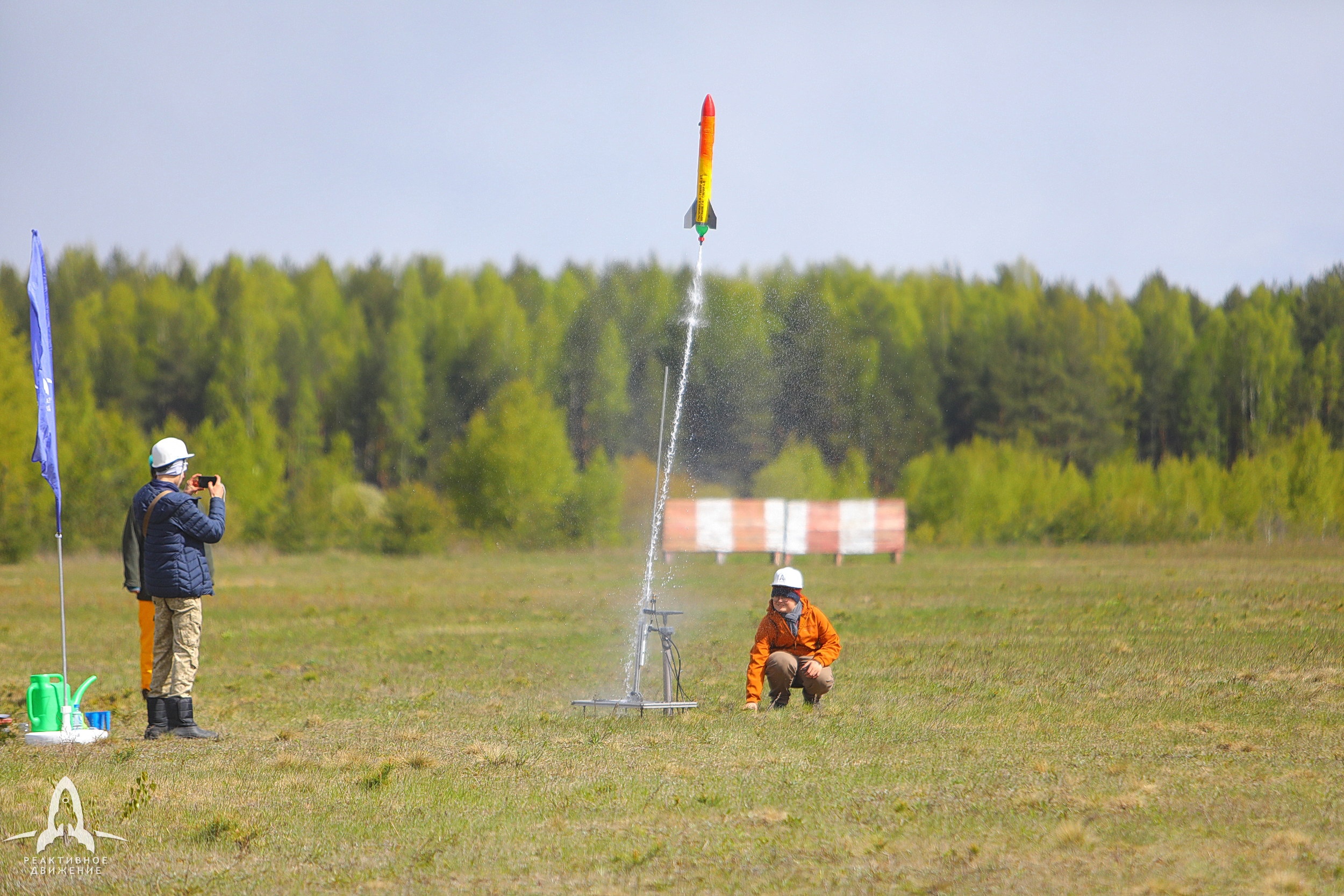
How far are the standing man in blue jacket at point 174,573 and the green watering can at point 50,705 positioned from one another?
621 millimetres

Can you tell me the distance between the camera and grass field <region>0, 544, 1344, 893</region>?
272 inches

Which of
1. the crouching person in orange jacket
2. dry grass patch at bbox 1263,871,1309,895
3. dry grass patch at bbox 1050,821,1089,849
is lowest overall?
dry grass patch at bbox 1050,821,1089,849

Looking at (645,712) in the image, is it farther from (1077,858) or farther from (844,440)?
(844,440)

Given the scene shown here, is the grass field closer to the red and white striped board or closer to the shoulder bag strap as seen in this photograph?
the shoulder bag strap

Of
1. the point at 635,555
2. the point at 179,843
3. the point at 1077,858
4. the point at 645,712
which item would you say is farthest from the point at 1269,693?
the point at 635,555

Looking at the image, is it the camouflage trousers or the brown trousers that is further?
the brown trousers

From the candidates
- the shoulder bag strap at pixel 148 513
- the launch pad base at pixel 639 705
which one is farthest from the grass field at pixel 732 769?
the shoulder bag strap at pixel 148 513

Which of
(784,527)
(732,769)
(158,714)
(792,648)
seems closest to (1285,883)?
(732,769)

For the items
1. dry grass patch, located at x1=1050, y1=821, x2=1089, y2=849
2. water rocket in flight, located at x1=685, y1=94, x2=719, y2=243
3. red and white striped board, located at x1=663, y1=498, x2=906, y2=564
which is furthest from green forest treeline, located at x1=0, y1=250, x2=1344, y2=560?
dry grass patch, located at x1=1050, y1=821, x2=1089, y2=849

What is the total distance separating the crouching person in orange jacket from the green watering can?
5.60 meters

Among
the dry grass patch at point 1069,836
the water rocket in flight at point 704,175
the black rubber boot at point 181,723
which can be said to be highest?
the water rocket in flight at point 704,175

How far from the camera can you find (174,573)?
11109 mm

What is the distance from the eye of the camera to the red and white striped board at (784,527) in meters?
44.3

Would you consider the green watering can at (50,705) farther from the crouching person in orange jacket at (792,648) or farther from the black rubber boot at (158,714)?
the crouching person in orange jacket at (792,648)
